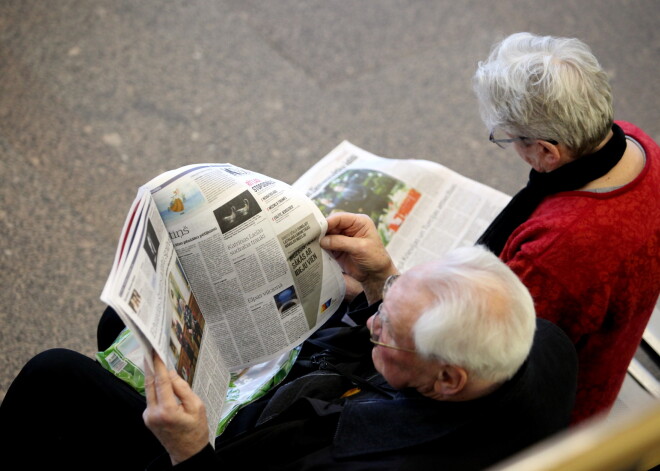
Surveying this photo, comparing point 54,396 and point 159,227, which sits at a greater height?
point 159,227

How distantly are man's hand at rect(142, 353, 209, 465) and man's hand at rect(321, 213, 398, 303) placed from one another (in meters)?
0.38

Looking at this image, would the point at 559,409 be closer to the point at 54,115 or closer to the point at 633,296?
the point at 633,296

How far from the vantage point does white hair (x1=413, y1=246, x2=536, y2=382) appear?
2.73 ft

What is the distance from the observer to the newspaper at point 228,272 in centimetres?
98

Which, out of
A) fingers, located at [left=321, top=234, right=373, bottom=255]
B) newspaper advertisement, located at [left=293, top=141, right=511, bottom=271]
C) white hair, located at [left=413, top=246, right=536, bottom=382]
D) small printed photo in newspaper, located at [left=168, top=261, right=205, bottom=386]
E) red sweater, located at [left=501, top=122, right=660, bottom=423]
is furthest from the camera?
newspaper advertisement, located at [left=293, top=141, right=511, bottom=271]

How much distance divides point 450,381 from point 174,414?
36 centimetres

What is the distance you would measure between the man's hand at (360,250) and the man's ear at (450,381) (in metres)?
0.31

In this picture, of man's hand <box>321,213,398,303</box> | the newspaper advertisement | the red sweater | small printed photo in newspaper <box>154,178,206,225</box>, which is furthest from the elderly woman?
small printed photo in newspaper <box>154,178,206,225</box>

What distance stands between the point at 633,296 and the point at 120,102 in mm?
1580

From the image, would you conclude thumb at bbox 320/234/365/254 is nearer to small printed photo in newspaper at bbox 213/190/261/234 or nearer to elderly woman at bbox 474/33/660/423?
small printed photo in newspaper at bbox 213/190/261/234

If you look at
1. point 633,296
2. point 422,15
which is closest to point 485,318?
point 633,296

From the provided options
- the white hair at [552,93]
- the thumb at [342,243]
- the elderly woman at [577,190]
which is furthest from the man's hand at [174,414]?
the white hair at [552,93]

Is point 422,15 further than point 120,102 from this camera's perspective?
Yes

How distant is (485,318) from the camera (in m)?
0.83
